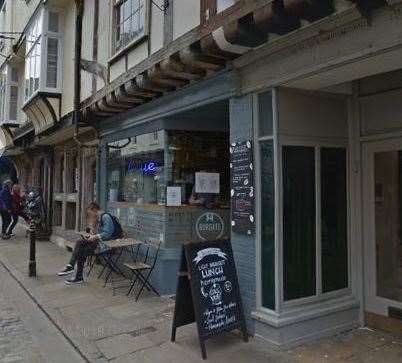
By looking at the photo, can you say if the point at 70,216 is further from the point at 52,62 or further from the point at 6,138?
the point at 6,138

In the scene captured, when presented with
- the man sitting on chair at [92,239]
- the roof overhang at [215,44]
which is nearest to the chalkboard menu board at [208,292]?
the roof overhang at [215,44]

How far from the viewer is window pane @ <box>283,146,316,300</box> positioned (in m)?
5.27

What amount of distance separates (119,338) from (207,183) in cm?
289

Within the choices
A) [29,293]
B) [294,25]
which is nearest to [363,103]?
[294,25]

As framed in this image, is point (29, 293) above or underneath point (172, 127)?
underneath

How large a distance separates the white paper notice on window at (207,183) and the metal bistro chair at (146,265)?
41.4 inches

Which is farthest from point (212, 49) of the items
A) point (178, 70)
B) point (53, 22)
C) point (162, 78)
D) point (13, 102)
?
point (13, 102)

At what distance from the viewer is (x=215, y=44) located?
16.8ft

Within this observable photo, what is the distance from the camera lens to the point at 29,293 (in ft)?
26.0

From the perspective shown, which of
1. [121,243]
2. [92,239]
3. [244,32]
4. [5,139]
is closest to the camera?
[244,32]

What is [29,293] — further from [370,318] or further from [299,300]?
[370,318]

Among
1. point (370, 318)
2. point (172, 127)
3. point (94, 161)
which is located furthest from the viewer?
point (94, 161)

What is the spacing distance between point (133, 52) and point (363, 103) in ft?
13.7

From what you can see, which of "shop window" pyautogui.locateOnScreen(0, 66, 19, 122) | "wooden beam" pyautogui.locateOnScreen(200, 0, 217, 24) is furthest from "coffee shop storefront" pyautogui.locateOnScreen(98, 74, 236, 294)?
"shop window" pyautogui.locateOnScreen(0, 66, 19, 122)
